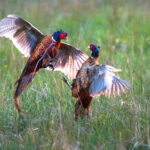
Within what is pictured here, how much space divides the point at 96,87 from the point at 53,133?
0.69 metres

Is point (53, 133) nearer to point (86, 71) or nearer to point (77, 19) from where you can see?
point (86, 71)

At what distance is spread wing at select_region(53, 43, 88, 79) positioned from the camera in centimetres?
554

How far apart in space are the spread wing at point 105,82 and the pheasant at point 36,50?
565 mm

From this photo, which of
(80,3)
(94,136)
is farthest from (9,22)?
(80,3)

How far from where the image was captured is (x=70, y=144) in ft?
13.1

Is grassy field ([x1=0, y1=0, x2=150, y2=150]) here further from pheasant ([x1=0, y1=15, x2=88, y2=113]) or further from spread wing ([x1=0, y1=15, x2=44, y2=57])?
spread wing ([x1=0, y1=15, x2=44, y2=57])

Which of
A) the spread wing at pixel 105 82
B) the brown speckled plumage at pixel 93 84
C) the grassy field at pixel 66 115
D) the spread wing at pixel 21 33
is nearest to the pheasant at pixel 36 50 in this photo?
the spread wing at pixel 21 33

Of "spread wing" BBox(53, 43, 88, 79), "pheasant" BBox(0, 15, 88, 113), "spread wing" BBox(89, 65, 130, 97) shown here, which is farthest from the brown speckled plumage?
"spread wing" BBox(53, 43, 88, 79)

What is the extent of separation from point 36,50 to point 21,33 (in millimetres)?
363

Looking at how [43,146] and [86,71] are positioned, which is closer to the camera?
[43,146]

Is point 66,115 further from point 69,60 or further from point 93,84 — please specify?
point 69,60

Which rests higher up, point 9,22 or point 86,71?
point 9,22

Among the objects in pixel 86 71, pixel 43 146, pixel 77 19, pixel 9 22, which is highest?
pixel 77 19

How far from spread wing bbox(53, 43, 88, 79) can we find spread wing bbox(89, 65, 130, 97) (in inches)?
35.2
